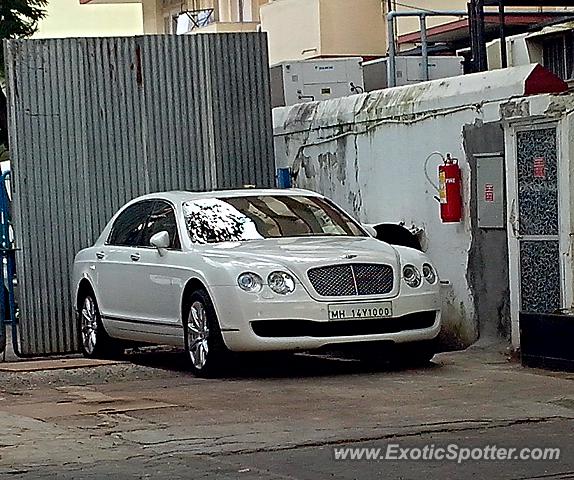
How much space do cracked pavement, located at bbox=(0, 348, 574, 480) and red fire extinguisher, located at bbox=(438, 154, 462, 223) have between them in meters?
1.51

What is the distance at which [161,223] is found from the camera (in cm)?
1380

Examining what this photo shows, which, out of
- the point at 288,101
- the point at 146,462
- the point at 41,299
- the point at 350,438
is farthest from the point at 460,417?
the point at 288,101

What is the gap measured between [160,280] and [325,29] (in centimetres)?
1489

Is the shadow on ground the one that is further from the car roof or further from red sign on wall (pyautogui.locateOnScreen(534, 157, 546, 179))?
red sign on wall (pyautogui.locateOnScreen(534, 157, 546, 179))

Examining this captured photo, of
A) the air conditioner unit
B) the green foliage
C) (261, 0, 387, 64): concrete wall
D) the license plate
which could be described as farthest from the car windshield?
(261, 0, 387, 64): concrete wall

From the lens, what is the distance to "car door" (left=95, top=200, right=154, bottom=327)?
45.3 ft

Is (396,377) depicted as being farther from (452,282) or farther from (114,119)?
(114,119)

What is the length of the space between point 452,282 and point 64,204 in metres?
3.97

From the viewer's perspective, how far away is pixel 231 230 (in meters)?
13.2

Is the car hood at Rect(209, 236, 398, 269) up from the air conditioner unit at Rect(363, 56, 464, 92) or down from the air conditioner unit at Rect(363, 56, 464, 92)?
down

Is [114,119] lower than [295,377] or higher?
higher

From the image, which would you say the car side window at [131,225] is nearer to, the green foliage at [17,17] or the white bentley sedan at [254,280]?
the white bentley sedan at [254,280]

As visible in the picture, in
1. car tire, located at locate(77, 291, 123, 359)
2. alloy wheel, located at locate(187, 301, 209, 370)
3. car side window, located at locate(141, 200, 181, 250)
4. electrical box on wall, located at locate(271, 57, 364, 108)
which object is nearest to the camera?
alloy wheel, located at locate(187, 301, 209, 370)

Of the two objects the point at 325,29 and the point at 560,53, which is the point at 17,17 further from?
the point at 560,53
